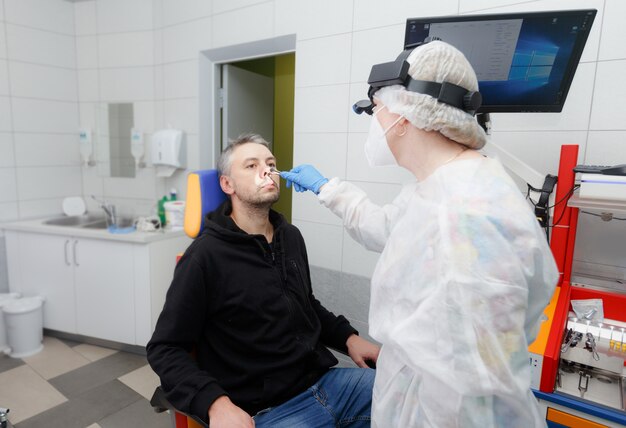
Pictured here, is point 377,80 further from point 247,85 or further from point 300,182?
point 247,85

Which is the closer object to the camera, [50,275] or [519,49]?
[519,49]

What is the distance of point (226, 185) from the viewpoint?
1.51 m

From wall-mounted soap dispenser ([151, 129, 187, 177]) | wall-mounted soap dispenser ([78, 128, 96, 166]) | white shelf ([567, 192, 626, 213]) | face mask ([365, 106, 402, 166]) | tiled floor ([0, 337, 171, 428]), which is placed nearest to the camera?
face mask ([365, 106, 402, 166])

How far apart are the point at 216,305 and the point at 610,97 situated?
165 centimetres

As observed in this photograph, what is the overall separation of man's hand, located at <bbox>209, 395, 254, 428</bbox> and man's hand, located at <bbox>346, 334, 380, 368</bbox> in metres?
0.48

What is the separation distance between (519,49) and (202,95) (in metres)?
2.17

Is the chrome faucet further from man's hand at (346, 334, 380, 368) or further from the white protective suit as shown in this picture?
the white protective suit

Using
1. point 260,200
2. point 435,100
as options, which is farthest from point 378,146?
point 260,200

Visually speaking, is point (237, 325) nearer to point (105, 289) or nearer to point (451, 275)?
point (451, 275)

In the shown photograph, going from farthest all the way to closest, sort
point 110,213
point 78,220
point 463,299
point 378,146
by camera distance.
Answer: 1. point 78,220
2. point 110,213
3. point 378,146
4. point 463,299

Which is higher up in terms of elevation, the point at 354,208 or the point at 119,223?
the point at 354,208

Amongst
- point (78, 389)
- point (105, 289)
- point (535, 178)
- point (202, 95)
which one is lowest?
point (78, 389)

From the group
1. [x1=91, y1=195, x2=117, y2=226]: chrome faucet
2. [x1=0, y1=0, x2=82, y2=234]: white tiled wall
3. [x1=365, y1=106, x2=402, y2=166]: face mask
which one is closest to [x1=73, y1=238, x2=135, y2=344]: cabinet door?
[x1=91, y1=195, x2=117, y2=226]: chrome faucet

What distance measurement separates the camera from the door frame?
2611 millimetres
